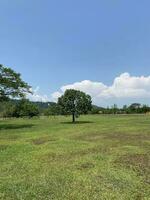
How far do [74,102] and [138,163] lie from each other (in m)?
36.6

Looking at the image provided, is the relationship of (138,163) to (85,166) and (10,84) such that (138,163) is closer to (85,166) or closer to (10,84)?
(85,166)

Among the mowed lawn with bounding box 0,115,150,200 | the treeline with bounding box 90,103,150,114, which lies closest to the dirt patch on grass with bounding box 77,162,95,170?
the mowed lawn with bounding box 0,115,150,200

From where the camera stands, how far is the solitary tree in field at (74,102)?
158 ft

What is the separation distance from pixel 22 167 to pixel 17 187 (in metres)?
2.80

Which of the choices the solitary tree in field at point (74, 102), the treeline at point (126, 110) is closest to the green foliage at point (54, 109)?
the solitary tree in field at point (74, 102)

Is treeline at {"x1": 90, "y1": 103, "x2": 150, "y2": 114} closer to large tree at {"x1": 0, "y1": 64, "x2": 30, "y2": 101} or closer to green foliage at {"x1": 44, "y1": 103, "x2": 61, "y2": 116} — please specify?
green foliage at {"x1": 44, "y1": 103, "x2": 61, "y2": 116}

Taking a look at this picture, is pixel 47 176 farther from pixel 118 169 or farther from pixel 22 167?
pixel 118 169

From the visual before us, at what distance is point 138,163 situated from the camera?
11836mm

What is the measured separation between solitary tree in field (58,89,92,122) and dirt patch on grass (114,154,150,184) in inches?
1365

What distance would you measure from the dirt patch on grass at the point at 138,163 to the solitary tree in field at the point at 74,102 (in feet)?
114

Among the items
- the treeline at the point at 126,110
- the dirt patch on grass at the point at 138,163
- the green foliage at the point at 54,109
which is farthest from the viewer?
the treeline at the point at 126,110

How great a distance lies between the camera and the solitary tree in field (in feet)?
158

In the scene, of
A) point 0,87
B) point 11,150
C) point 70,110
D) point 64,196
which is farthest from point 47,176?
point 70,110

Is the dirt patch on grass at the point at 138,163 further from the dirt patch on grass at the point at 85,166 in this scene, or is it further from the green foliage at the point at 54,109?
the green foliage at the point at 54,109
